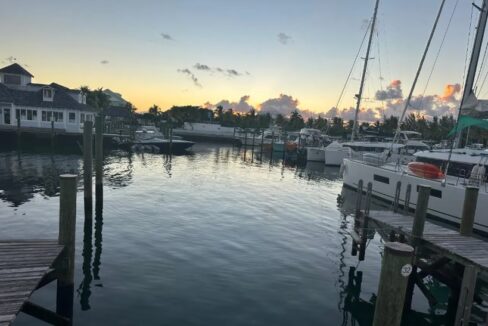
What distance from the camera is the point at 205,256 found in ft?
41.9

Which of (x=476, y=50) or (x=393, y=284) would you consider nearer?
(x=393, y=284)

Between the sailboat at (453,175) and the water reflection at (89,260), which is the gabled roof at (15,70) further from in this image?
the sailboat at (453,175)

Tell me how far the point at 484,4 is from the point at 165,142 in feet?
134

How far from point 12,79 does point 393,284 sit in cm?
6648

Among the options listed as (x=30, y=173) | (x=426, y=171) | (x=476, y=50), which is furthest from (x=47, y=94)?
(x=476, y=50)

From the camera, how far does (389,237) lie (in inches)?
473

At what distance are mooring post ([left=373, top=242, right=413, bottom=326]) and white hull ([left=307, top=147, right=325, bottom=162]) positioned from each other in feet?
155

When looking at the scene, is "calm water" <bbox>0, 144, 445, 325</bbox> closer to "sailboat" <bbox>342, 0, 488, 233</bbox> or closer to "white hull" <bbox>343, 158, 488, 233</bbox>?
"white hull" <bbox>343, 158, 488, 233</bbox>

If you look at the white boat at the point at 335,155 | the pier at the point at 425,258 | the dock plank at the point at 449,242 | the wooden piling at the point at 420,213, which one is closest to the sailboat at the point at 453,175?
the dock plank at the point at 449,242

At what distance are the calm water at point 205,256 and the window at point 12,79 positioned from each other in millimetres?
39667

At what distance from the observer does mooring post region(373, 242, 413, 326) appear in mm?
5305

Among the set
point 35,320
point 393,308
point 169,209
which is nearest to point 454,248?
point 393,308

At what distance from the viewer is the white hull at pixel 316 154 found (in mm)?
52094

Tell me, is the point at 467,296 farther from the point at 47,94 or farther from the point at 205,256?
the point at 47,94
